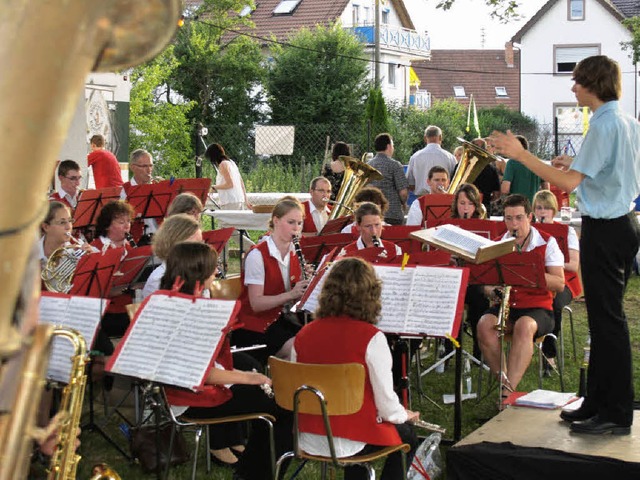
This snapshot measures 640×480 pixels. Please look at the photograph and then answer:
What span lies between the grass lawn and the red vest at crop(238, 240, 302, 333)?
0.76 meters

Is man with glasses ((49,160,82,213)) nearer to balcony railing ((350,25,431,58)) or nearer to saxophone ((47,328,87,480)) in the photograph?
saxophone ((47,328,87,480))

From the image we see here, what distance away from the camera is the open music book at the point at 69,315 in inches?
147

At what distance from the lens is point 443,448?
5.13m

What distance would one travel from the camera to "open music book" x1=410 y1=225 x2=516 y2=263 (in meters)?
4.91

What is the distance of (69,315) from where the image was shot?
3.91 metres

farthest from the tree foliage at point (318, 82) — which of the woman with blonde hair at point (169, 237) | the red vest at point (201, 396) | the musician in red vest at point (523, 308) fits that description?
the red vest at point (201, 396)

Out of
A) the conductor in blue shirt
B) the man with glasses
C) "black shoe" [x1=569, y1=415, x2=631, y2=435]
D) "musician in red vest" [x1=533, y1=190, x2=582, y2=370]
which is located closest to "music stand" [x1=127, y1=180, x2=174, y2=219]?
the man with glasses

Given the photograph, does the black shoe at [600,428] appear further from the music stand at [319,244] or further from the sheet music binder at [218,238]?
the sheet music binder at [218,238]

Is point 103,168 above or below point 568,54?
below

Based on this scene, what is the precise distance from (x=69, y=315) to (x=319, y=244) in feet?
7.70

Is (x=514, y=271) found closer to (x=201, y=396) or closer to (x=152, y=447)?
(x=201, y=396)

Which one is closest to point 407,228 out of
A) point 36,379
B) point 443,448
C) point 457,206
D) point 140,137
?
Result: point 457,206

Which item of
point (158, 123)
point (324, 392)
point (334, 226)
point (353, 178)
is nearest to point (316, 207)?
point (353, 178)

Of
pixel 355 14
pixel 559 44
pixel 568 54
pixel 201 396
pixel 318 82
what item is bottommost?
pixel 201 396
